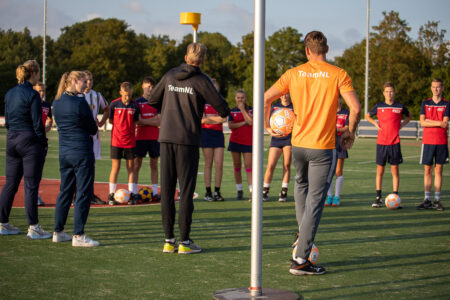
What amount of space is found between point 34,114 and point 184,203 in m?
2.33

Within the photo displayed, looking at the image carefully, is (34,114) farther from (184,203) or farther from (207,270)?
(207,270)

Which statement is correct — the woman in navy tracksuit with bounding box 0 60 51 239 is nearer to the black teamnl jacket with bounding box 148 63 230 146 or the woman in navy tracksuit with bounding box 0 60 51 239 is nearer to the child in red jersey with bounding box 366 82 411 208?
the black teamnl jacket with bounding box 148 63 230 146

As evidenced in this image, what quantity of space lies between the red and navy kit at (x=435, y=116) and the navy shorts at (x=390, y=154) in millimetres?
587

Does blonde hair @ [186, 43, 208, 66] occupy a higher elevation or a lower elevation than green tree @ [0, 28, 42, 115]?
lower

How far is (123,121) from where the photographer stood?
1060 centimetres

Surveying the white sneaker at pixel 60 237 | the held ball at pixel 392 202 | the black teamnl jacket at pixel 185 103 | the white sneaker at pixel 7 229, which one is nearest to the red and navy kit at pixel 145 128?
the white sneaker at pixel 7 229

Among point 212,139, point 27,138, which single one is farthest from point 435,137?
point 27,138

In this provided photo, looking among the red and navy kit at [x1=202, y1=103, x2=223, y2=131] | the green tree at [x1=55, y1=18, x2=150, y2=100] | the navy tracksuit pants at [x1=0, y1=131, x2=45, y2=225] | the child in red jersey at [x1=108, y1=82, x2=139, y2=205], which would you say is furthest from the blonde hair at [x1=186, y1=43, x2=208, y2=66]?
the green tree at [x1=55, y1=18, x2=150, y2=100]

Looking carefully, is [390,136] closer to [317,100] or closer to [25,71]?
[317,100]

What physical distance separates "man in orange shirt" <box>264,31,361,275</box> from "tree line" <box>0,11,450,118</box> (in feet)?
132

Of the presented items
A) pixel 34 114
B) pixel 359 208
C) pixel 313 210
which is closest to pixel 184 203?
pixel 313 210

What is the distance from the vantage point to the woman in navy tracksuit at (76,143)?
701 cm

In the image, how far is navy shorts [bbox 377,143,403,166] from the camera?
10.8 m

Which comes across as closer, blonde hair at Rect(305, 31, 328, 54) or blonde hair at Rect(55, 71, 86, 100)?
blonde hair at Rect(305, 31, 328, 54)
